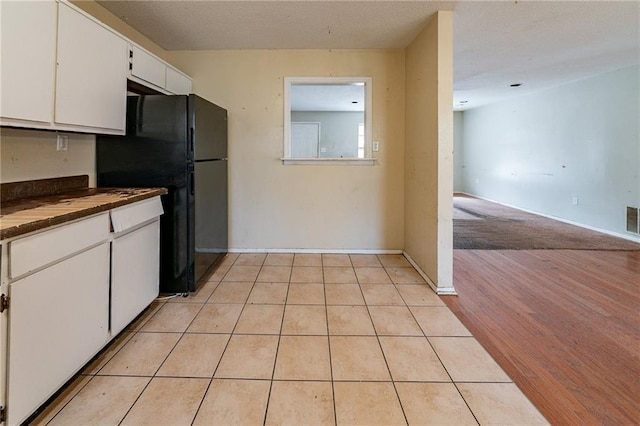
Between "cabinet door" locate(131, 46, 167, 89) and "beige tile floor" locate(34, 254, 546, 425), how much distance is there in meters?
1.75

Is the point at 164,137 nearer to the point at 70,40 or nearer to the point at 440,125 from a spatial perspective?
the point at 70,40

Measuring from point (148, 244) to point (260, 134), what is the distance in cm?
198

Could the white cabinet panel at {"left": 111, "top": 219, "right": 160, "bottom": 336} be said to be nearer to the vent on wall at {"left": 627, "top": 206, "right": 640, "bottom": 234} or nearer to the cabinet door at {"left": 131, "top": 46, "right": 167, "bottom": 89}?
the cabinet door at {"left": 131, "top": 46, "right": 167, "bottom": 89}

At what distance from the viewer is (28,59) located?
1.63 meters

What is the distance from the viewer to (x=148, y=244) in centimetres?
233

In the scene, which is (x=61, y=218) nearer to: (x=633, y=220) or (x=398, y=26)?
(x=398, y=26)

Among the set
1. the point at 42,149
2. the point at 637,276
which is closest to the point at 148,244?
the point at 42,149

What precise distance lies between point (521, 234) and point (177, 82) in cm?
481

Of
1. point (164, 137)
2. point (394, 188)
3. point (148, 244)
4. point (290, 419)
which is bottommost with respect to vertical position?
point (290, 419)

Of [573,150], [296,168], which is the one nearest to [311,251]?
[296,168]

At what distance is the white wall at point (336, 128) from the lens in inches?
353

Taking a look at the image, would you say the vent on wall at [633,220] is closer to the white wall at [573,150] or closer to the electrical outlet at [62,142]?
the white wall at [573,150]

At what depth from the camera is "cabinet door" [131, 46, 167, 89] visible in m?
2.54

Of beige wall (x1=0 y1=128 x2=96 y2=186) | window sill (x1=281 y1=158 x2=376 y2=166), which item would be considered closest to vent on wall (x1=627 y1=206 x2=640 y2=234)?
window sill (x1=281 y1=158 x2=376 y2=166)
